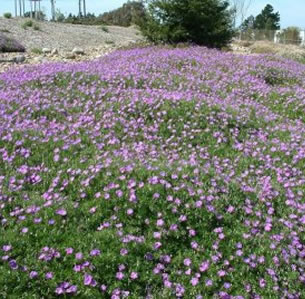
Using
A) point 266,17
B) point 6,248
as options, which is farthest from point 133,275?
point 266,17

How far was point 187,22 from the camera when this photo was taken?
22.4 m

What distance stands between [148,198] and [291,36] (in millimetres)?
61532

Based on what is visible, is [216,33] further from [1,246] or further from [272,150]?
[1,246]

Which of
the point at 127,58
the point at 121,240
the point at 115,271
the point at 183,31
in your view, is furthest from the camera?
the point at 183,31

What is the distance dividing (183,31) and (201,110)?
14.0 meters

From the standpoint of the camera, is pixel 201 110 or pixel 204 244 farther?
pixel 201 110

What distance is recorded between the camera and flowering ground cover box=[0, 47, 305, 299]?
15.2 feet

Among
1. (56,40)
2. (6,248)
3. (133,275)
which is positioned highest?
(56,40)

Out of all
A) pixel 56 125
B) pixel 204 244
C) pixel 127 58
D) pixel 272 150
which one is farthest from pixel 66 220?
pixel 127 58

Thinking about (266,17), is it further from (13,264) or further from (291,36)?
(13,264)

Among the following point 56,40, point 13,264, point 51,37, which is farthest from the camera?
point 51,37

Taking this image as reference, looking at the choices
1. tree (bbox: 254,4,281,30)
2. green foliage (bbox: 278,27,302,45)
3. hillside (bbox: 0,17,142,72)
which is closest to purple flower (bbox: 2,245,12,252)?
hillside (bbox: 0,17,142,72)

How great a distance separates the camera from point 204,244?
523cm

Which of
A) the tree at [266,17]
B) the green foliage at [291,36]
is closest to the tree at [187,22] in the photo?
the green foliage at [291,36]
